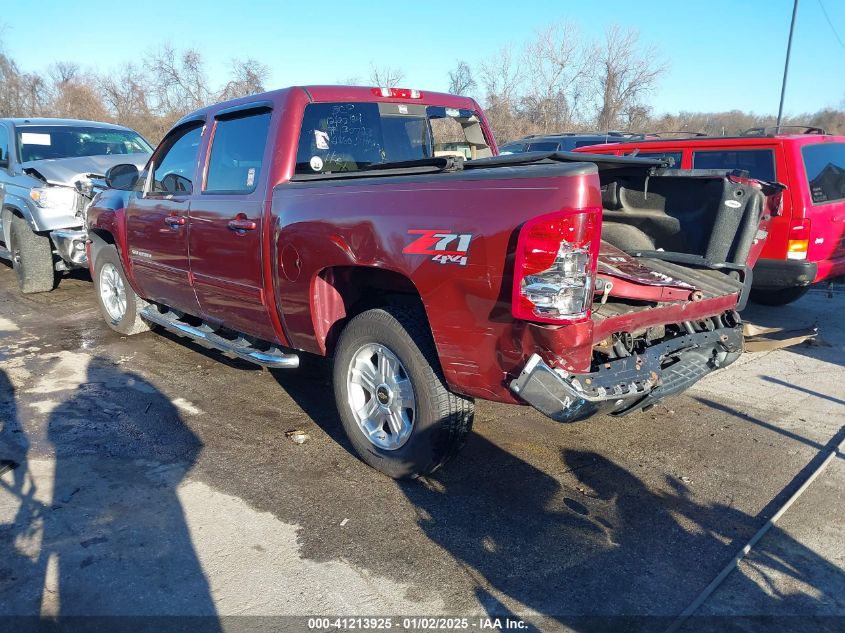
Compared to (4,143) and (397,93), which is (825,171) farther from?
(4,143)

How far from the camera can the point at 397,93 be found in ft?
14.7

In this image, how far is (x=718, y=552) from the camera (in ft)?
9.46

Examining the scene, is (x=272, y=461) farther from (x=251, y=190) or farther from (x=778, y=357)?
(x=778, y=357)

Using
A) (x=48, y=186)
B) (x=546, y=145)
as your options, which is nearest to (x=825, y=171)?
(x=546, y=145)

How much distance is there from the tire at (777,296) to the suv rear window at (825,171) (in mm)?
1137

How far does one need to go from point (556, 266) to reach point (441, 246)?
547mm

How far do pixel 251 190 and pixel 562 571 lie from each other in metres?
2.75

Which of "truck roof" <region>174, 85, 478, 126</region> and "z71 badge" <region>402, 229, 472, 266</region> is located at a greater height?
"truck roof" <region>174, 85, 478, 126</region>

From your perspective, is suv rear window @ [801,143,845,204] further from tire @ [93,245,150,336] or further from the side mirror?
tire @ [93,245,150,336]

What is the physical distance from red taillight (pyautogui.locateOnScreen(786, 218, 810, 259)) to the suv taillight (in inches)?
178

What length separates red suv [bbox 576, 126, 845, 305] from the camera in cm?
617

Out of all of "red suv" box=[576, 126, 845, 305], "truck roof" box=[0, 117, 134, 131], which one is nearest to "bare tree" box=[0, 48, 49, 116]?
"truck roof" box=[0, 117, 134, 131]

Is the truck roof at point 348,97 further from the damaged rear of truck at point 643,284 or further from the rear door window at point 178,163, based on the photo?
the damaged rear of truck at point 643,284

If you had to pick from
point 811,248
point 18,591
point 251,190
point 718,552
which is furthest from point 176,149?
point 811,248
